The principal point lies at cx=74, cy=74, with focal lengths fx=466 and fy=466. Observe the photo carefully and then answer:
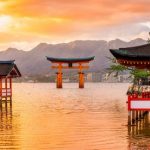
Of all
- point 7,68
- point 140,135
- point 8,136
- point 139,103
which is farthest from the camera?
point 7,68

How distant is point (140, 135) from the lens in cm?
2775

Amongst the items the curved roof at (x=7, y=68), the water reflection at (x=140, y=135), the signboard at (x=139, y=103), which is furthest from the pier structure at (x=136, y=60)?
the curved roof at (x=7, y=68)

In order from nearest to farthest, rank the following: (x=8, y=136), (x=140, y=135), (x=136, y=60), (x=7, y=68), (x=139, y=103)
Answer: (x=8, y=136), (x=140, y=135), (x=136, y=60), (x=139, y=103), (x=7, y=68)

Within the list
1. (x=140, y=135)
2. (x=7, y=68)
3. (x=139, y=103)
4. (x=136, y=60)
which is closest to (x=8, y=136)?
(x=140, y=135)

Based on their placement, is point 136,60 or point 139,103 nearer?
point 136,60

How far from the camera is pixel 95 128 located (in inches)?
1234

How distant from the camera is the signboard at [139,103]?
30.5 metres

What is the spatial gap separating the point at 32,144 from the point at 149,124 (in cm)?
1237

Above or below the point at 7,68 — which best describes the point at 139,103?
below

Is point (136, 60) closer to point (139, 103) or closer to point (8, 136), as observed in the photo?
point (139, 103)

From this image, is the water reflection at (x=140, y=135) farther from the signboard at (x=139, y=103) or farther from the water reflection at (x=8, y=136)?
the water reflection at (x=8, y=136)

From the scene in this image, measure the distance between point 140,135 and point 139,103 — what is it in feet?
11.4

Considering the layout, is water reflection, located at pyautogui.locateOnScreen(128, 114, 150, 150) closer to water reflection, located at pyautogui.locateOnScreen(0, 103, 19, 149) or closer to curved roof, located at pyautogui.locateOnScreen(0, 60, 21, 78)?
water reflection, located at pyautogui.locateOnScreen(0, 103, 19, 149)

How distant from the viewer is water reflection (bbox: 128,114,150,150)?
2345 cm
